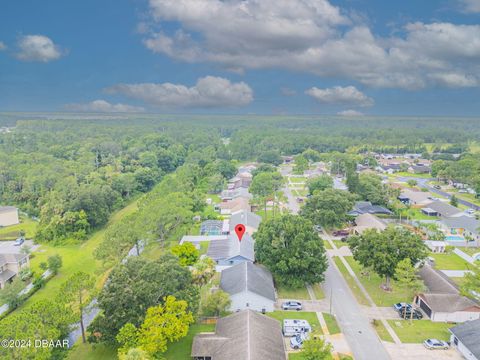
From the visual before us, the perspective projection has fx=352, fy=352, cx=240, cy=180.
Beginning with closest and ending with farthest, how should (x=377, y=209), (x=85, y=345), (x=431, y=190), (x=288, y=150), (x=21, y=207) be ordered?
(x=85, y=345)
(x=377, y=209)
(x=21, y=207)
(x=431, y=190)
(x=288, y=150)

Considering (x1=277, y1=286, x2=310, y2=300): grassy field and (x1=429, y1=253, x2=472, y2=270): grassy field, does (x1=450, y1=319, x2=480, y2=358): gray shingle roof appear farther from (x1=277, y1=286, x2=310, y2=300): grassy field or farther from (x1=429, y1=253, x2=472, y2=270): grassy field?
(x1=429, y1=253, x2=472, y2=270): grassy field

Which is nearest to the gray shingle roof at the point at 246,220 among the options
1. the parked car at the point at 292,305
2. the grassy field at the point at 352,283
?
the grassy field at the point at 352,283

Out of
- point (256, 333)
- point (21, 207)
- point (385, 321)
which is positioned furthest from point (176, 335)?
point (21, 207)

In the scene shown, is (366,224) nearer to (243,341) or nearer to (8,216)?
(243,341)

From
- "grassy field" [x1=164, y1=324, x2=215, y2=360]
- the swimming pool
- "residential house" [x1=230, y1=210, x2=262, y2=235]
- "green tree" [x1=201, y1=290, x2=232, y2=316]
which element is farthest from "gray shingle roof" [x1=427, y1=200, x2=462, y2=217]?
"grassy field" [x1=164, y1=324, x2=215, y2=360]

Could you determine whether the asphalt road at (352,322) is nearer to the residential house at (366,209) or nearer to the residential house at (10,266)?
the residential house at (366,209)

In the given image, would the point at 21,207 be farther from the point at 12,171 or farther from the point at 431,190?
the point at 431,190

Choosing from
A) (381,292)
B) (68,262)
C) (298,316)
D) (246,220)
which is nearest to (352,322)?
(298,316)
